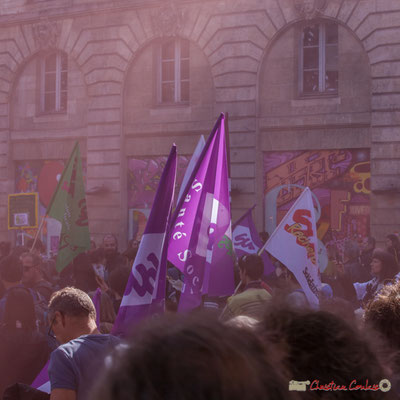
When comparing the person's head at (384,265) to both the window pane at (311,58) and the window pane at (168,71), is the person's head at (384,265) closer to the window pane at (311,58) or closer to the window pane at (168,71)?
the window pane at (311,58)

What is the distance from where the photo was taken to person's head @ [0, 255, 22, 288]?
611 cm

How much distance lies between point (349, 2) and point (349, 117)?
2.64 meters

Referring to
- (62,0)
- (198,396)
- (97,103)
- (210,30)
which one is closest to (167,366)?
(198,396)

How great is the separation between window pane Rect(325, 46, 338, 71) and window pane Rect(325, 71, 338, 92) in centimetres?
12

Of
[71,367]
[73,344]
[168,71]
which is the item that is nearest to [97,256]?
[73,344]

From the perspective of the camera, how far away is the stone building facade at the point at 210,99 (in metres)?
15.8

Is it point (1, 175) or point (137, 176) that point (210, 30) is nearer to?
point (137, 176)

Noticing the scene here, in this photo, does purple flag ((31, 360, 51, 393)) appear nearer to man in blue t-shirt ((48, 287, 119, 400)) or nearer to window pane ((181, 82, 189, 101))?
man in blue t-shirt ((48, 287, 119, 400))

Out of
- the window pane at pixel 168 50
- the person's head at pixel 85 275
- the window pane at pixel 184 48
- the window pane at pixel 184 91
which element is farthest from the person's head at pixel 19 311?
the window pane at pixel 168 50

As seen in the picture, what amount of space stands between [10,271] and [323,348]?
480 cm

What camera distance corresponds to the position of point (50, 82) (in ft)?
65.2

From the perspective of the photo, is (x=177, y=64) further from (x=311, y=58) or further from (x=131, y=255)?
(x=131, y=255)

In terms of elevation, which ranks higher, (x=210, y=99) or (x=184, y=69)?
(x=184, y=69)

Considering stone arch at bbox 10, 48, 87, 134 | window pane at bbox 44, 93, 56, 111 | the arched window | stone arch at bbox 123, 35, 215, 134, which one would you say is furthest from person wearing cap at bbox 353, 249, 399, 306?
window pane at bbox 44, 93, 56, 111
